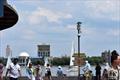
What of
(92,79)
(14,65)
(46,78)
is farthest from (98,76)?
(14,65)

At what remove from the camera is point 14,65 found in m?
24.0

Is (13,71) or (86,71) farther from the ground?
(86,71)

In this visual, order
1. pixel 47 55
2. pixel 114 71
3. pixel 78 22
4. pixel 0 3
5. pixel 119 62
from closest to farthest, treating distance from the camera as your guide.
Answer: pixel 0 3, pixel 119 62, pixel 114 71, pixel 78 22, pixel 47 55

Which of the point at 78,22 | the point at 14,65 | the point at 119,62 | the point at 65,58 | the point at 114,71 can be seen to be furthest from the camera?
the point at 65,58

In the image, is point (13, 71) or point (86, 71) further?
point (86, 71)

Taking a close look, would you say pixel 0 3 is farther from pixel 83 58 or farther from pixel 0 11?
pixel 83 58

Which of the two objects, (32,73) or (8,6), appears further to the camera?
(32,73)

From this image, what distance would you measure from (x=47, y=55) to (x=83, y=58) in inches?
1176

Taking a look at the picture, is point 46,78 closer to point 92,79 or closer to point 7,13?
point 92,79

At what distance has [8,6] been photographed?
18.2ft

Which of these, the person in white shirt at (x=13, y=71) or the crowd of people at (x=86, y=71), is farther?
the person in white shirt at (x=13, y=71)

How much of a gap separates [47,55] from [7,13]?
68.1 m

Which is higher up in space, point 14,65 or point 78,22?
point 78,22

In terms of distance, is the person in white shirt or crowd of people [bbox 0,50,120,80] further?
the person in white shirt
